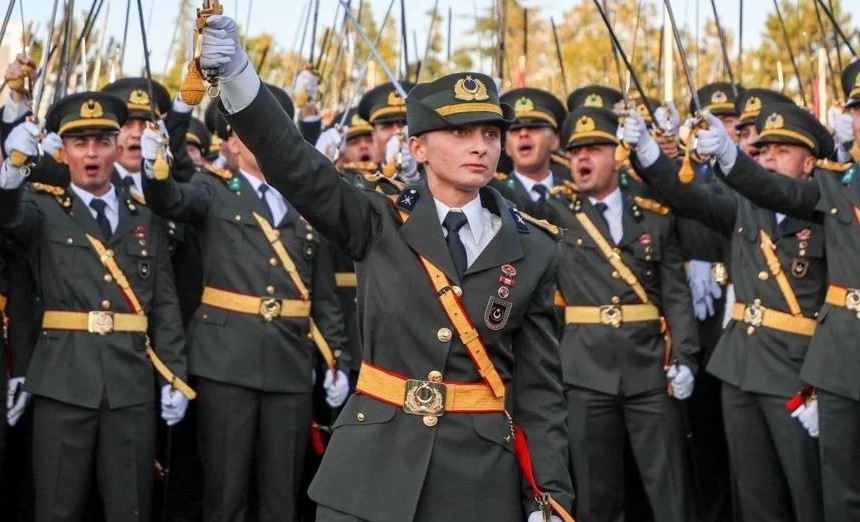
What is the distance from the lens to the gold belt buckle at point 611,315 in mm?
8422

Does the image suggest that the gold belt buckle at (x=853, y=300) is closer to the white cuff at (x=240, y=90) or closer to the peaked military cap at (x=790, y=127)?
the peaked military cap at (x=790, y=127)

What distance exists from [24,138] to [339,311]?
2416 mm

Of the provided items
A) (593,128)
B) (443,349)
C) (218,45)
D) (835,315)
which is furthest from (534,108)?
(218,45)

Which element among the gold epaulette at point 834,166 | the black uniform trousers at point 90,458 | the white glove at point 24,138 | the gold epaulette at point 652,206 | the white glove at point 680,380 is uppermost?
the gold epaulette at point 834,166

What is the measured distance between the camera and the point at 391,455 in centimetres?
473

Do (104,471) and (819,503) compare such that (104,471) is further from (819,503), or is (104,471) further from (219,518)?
(819,503)

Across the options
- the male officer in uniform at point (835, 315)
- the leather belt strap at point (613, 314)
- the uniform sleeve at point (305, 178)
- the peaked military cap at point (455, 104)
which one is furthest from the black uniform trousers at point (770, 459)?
the uniform sleeve at point (305, 178)

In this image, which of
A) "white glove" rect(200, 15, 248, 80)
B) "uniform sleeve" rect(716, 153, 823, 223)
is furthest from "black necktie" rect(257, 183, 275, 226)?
"white glove" rect(200, 15, 248, 80)

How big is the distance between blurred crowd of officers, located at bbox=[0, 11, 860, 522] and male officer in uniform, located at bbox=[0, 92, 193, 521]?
1 centimetres

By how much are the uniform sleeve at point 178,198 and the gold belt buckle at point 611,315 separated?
235 centimetres

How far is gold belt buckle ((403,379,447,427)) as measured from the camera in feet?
15.6

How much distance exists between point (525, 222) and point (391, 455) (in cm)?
97

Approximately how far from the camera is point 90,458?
7.52 metres

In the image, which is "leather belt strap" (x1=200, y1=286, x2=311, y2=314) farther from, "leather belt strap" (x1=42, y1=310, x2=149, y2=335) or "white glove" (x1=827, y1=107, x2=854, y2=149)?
"white glove" (x1=827, y1=107, x2=854, y2=149)
